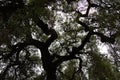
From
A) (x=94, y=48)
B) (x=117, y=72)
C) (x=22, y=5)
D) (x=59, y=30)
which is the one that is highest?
(x=22, y=5)

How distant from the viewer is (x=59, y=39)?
1653 centimetres

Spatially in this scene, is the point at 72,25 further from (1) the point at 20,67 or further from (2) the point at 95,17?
(1) the point at 20,67

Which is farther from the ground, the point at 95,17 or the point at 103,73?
the point at 95,17

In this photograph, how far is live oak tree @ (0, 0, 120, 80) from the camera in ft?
41.6

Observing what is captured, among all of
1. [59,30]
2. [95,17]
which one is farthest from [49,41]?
[95,17]

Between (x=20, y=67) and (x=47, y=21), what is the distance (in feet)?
10.5

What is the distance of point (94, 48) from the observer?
53.6 feet

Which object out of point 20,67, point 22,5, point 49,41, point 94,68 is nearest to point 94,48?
point 94,68

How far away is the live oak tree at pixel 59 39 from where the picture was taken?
1268cm

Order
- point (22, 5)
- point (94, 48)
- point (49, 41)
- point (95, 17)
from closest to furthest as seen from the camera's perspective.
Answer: point (22, 5) → point (95, 17) → point (49, 41) → point (94, 48)

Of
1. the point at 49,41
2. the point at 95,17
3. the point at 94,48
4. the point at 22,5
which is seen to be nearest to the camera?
the point at 22,5

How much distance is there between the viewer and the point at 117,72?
53.7ft

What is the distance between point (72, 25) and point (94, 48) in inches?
78.2

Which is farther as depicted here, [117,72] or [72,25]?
[117,72]
